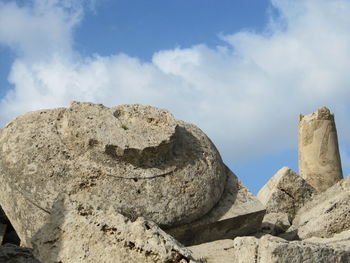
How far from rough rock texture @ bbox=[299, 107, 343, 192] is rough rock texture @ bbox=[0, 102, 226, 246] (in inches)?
238

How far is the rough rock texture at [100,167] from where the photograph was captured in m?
7.56

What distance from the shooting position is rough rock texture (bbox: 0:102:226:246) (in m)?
7.56

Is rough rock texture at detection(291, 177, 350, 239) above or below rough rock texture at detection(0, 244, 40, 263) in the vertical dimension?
above

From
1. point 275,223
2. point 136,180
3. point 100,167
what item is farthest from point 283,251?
point 275,223

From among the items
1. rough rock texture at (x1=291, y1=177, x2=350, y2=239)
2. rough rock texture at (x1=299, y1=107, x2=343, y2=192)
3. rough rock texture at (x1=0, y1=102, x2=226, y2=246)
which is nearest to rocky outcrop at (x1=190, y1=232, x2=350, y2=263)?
rough rock texture at (x1=0, y1=102, x2=226, y2=246)

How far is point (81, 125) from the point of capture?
7.89m

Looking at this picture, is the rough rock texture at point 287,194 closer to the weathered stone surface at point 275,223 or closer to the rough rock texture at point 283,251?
the weathered stone surface at point 275,223

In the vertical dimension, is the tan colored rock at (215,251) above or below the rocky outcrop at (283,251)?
above

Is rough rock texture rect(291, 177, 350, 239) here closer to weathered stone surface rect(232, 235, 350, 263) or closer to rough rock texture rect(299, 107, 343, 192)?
weathered stone surface rect(232, 235, 350, 263)

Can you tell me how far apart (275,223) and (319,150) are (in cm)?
523

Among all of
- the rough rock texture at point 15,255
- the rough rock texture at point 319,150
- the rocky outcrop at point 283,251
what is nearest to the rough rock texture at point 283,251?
the rocky outcrop at point 283,251

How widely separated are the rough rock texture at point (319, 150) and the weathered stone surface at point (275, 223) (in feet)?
14.6

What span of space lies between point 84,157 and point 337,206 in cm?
321

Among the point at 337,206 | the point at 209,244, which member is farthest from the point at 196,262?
the point at 337,206
